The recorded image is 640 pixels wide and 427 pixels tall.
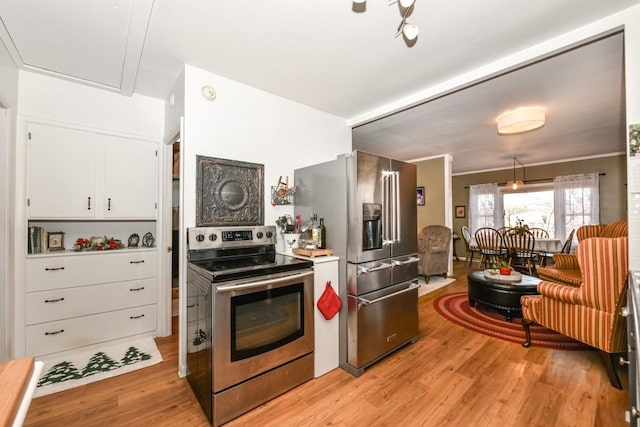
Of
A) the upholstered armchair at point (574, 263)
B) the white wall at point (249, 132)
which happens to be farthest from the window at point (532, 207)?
the white wall at point (249, 132)

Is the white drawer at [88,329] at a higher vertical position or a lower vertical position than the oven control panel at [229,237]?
lower

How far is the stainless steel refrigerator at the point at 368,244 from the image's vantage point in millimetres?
2215

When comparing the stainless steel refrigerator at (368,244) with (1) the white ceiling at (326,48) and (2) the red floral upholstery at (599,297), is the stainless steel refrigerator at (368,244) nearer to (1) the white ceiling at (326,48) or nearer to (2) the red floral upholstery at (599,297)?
(1) the white ceiling at (326,48)

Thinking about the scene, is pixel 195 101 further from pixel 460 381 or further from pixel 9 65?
pixel 460 381

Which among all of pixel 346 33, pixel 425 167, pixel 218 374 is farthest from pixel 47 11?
pixel 425 167

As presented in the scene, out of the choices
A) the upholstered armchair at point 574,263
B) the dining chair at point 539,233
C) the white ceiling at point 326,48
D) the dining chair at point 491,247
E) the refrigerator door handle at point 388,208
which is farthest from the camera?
the dining chair at point 539,233

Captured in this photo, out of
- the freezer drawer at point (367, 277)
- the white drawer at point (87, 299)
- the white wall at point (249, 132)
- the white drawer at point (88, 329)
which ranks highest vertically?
the white wall at point (249, 132)

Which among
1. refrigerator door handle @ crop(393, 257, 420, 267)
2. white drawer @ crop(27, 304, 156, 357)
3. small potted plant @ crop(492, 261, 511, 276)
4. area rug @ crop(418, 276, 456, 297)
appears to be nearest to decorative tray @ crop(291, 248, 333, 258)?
refrigerator door handle @ crop(393, 257, 420, 267)

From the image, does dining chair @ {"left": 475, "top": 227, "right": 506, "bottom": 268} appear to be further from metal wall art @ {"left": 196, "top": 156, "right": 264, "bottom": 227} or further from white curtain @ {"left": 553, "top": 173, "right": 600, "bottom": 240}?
metal wall art @ {"left": 196, "top": 156, "right": 264, "bottom": 227}

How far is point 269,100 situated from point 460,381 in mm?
3018

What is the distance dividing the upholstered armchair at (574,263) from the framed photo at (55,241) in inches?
209

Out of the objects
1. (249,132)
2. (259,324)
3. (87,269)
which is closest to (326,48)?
(249,132)

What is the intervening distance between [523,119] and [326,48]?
2.60m

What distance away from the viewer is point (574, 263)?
11.7 feet
